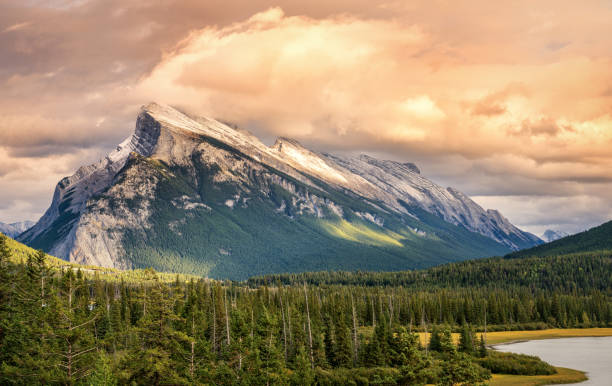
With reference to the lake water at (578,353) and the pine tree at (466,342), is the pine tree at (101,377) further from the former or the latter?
the pine tree at (466,342)

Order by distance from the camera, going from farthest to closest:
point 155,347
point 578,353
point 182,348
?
1. point 578,353
2. point 182,348
3. point 155,347

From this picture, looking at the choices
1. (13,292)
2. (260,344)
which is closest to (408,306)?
(260,344)

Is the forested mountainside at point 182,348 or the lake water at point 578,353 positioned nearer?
the forested mountainside at point 182,348

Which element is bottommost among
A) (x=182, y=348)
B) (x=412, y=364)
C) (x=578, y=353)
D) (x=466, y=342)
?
(x=578, y=353)

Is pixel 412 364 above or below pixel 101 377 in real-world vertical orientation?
below

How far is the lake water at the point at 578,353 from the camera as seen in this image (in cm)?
10370

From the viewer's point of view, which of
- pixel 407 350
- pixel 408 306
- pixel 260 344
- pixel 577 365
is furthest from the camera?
pixel 408 306

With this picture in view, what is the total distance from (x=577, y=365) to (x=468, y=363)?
64.0 metres

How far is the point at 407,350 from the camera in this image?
8012cm

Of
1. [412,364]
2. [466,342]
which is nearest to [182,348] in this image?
[412,364]

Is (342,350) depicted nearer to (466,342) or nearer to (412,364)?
(466,342)

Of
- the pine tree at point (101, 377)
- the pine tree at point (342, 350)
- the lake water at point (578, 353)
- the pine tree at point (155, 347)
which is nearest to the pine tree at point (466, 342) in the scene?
the lake water at point (578, 353)

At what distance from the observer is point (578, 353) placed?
131 meters

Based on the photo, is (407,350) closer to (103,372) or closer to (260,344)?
(260,344)
